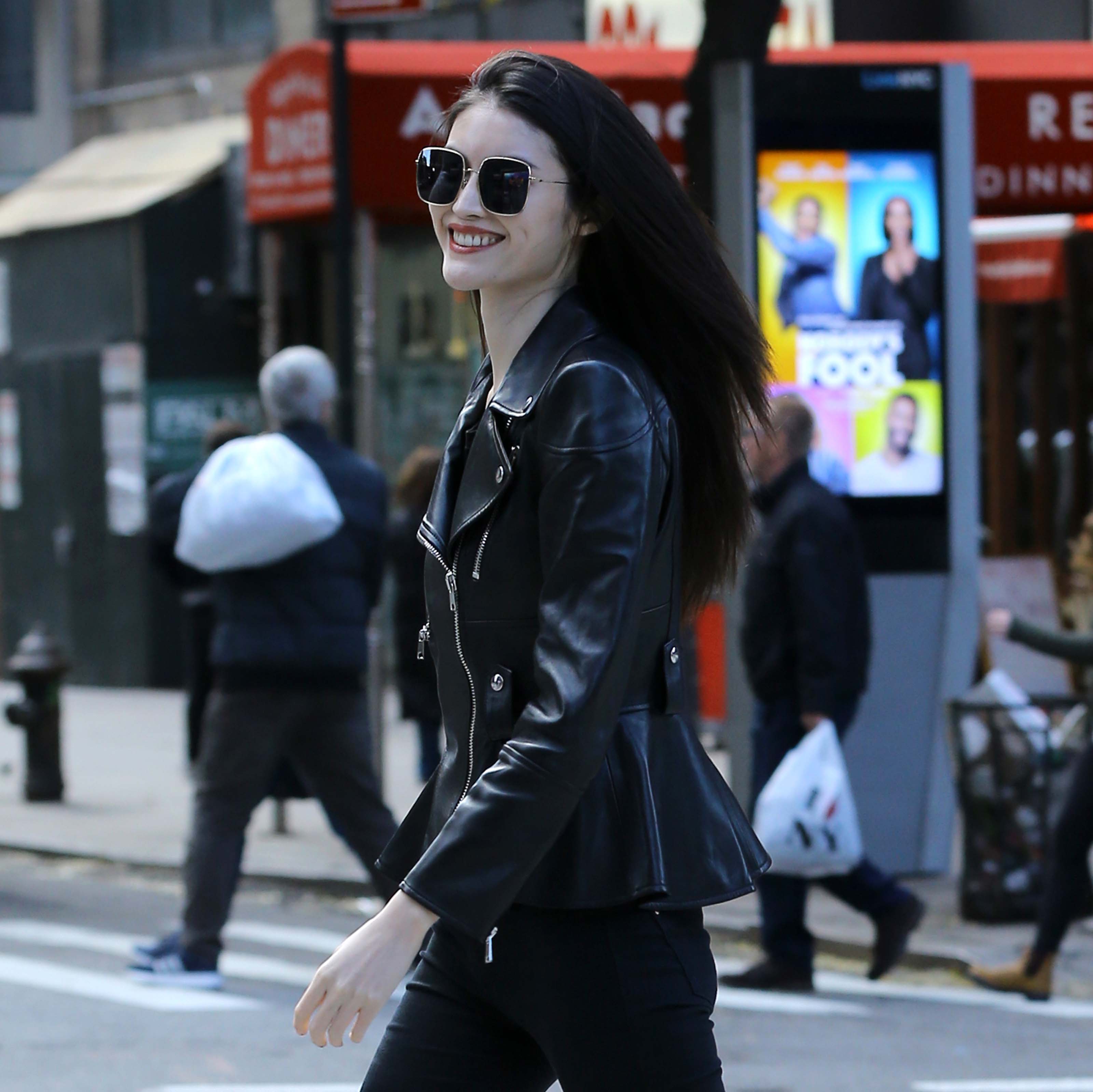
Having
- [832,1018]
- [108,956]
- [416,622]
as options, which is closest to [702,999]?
[832,1018]

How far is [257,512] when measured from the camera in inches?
282

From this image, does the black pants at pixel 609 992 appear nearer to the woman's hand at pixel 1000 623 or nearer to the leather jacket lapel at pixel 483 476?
the leather jacket lapel at pixel 483 476

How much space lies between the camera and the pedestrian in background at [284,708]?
23.7ft

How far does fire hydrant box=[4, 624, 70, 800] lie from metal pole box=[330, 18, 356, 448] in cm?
261

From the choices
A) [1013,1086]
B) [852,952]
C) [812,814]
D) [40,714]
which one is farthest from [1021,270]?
[1013,1086]

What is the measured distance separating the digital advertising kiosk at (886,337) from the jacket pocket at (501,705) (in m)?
6.17

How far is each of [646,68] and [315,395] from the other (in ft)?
19.9

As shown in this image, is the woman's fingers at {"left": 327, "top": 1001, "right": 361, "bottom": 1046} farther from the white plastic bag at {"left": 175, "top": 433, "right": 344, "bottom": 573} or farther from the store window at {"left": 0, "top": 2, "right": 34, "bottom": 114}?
the store window at {"left": 0, "top": 2, "right": 34, "bottom": 114}

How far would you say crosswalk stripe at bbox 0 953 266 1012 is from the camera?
699 cm

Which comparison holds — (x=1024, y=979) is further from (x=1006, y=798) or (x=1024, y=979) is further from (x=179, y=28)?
(x=179, y=28)

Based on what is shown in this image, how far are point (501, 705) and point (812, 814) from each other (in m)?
4.40

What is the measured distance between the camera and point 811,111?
9.08m

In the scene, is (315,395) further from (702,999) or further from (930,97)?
(702,999)

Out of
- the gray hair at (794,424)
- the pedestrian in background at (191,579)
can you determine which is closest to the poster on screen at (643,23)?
the pedestrian in background at (191,579)
